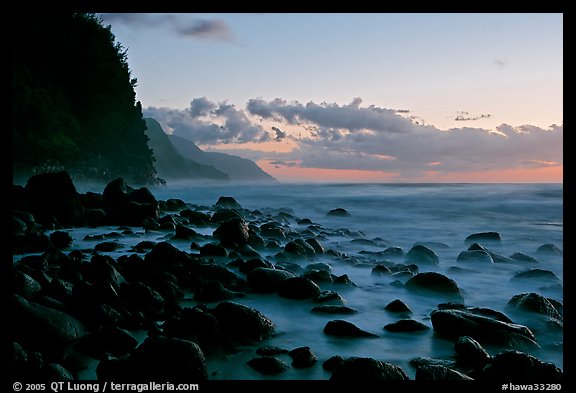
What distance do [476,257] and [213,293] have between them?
6.49 m

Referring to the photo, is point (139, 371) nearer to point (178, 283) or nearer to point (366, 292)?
point (178, 283)

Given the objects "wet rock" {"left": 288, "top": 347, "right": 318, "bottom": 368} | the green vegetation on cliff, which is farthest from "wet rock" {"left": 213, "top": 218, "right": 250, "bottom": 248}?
the green vegetation on cliff

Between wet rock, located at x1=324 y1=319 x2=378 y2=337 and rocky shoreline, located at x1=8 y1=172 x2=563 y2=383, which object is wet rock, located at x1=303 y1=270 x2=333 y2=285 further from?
wet rock, located at x1=324 y1=319 x2=378 y2=337

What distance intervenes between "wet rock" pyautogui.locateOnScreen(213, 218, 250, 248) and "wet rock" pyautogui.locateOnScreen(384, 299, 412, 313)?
4.32 meters

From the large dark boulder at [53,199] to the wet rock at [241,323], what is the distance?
8.53m

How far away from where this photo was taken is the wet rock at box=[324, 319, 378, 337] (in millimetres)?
4266

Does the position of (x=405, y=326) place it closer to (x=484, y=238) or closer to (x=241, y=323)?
(x=241, y=323)

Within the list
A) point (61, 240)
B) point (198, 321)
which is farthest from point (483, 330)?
point (61, 240)

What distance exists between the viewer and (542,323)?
16.1 feet

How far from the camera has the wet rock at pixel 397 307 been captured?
515cm

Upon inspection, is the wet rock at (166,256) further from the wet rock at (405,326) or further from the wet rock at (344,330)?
the wet rock at (405,326)

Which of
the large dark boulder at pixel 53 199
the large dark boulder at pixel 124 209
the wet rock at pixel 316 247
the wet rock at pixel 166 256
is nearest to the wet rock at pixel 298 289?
the wet rock at pixel 166 256
